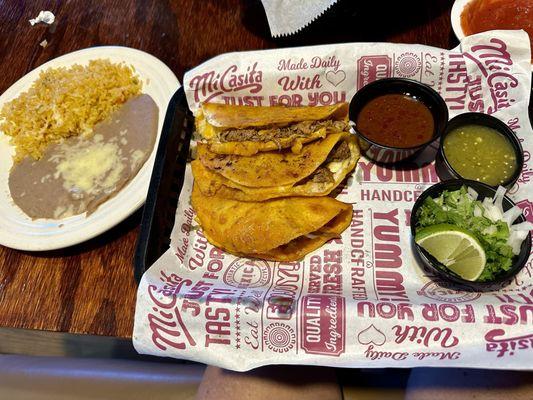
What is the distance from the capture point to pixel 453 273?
159cm

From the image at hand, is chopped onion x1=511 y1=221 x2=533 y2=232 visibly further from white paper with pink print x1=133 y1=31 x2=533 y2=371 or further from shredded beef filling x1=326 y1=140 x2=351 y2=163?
shredded beef filling x1=326 y1=140 x2=351 y2=163

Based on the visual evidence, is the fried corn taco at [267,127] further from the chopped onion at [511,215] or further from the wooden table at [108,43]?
the chopped onion at [511,215]

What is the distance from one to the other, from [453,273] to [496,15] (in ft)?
4.49

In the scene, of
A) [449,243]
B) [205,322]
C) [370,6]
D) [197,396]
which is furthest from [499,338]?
[370,6]

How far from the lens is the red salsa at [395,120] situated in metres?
1.91

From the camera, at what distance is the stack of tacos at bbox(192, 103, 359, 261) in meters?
1.75

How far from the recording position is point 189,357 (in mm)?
1486

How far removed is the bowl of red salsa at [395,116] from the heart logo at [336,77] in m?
0.12

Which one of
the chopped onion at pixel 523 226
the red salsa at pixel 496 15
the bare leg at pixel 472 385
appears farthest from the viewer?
the red salsa at pixel 496 15

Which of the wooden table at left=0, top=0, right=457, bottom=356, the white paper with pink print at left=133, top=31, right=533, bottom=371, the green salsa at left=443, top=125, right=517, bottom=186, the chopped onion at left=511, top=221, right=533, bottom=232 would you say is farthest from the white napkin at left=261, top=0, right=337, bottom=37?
the chopped onion at left=511, top=221, right=533, bottom=232

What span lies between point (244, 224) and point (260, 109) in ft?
1.87

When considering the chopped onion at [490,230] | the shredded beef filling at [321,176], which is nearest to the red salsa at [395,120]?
the shredded beef filling at [321,176]

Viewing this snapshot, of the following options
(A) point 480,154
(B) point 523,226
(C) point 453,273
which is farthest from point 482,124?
(C) point 453,273

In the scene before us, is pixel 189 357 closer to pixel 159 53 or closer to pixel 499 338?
pixel 499 338
